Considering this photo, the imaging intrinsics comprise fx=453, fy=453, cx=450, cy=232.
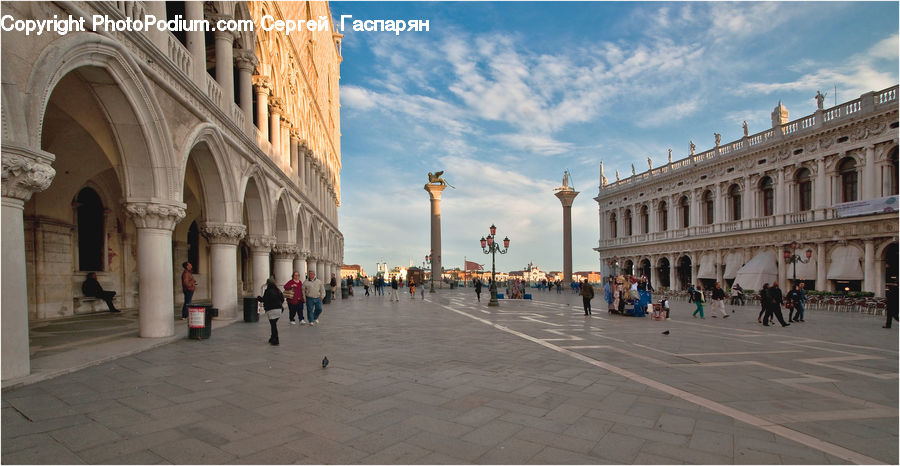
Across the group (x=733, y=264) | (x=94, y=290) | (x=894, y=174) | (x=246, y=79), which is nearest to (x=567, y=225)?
(x=733, y=264)

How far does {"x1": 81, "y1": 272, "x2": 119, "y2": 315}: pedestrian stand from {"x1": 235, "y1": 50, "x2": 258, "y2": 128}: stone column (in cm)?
675

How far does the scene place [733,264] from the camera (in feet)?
113

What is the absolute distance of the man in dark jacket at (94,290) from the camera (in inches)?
554

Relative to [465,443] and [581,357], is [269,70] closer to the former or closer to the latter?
[581,357]

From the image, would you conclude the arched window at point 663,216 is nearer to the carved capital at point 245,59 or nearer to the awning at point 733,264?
the awning at point 733,264

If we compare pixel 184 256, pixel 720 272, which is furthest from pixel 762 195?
pixel 184 256

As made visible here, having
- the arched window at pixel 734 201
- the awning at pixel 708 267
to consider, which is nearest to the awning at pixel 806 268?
the awning at pixel 708 267

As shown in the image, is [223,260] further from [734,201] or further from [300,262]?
[734,201]

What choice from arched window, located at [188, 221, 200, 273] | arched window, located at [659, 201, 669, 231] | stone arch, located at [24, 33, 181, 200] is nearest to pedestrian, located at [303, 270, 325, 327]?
stone arch, located at [24, 33, 181, 200]

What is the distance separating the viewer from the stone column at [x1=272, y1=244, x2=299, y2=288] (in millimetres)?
19344

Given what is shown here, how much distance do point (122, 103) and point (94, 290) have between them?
8.90m

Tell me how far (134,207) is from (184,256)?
12.7 metres

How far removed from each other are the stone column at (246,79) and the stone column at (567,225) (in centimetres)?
3633

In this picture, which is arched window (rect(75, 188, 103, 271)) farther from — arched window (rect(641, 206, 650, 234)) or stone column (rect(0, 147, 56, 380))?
arched window (rect(641, 206, 650, 234))
